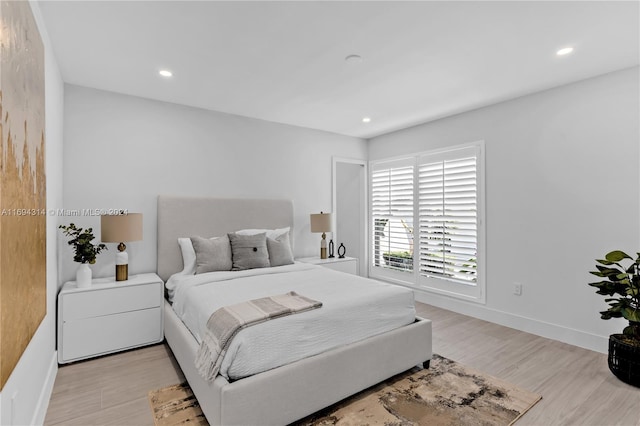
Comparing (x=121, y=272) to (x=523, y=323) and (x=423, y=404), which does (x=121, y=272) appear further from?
(x=523, y=323)

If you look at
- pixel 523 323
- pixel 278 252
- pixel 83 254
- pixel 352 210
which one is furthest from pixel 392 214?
pixel 83 254

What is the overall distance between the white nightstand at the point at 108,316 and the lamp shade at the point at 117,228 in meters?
0.41

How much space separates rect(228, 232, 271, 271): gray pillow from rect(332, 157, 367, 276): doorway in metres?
1.86

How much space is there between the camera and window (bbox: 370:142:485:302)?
155 inches

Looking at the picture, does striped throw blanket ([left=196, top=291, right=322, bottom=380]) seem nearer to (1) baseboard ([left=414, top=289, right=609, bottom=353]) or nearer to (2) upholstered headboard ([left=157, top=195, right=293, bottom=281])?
(2) upholstered headboard ([left=157, top=195, right=293, bottom=281])

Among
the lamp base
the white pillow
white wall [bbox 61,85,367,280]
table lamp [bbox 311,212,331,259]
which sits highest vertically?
white wall [bbox 61,85,367,280]

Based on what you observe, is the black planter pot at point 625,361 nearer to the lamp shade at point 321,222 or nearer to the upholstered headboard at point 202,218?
the lamp shade at point 321,222

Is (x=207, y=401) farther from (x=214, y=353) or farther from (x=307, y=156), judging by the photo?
(x=307, y=156)

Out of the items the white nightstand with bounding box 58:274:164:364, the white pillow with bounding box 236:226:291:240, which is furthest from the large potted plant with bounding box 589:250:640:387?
the white nightstand with bounding box 58:274:164:364

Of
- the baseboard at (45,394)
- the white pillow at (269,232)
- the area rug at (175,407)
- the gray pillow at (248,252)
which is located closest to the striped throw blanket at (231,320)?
the area rug at (175,407)

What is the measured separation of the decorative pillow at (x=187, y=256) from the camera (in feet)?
11.1

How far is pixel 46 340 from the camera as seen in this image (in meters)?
2.22

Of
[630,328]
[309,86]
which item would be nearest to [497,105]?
[309,86]

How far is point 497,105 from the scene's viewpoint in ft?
12.2
